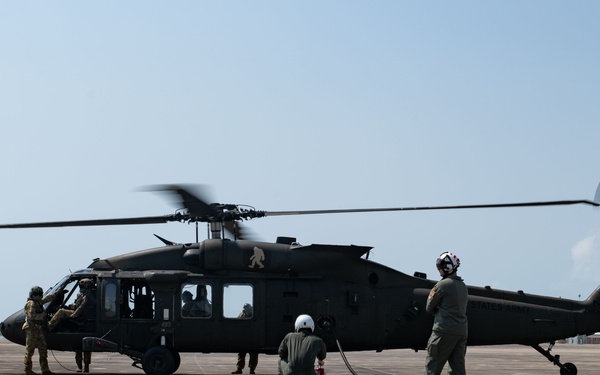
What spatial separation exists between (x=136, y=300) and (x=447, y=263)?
8451mm

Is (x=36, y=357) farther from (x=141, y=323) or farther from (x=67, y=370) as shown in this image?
(x=141, y=323)

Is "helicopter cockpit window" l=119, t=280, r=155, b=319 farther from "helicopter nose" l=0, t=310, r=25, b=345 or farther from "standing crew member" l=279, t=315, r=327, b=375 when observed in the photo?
"standing crew member" l=279, t=315, r=327, b=375

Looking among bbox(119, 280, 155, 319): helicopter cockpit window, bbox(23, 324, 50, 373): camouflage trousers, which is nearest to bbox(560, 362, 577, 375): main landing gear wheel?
bbox(119, 280, 155, 319): helicopter cockpit window

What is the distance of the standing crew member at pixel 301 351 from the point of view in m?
11.0

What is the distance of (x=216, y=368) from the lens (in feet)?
79.6

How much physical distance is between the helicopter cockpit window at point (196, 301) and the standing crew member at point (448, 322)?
281 inches

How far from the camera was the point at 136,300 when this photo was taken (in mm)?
19562

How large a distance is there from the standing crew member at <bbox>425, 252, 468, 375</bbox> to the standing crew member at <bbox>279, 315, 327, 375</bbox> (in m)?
1.95

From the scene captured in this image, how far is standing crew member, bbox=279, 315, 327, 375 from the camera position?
11.0 m

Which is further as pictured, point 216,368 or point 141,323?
point 216,368

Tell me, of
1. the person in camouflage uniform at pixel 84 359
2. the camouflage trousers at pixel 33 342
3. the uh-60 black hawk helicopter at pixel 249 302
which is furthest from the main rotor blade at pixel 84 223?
the person in camouflage uniform at pixel 84 359

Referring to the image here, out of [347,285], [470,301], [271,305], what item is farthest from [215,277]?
[470,301]

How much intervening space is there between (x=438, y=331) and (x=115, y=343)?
845 cm

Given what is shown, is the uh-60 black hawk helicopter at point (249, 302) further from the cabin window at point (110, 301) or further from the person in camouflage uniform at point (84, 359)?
the person in camouflage uniform at point (84, 359)
